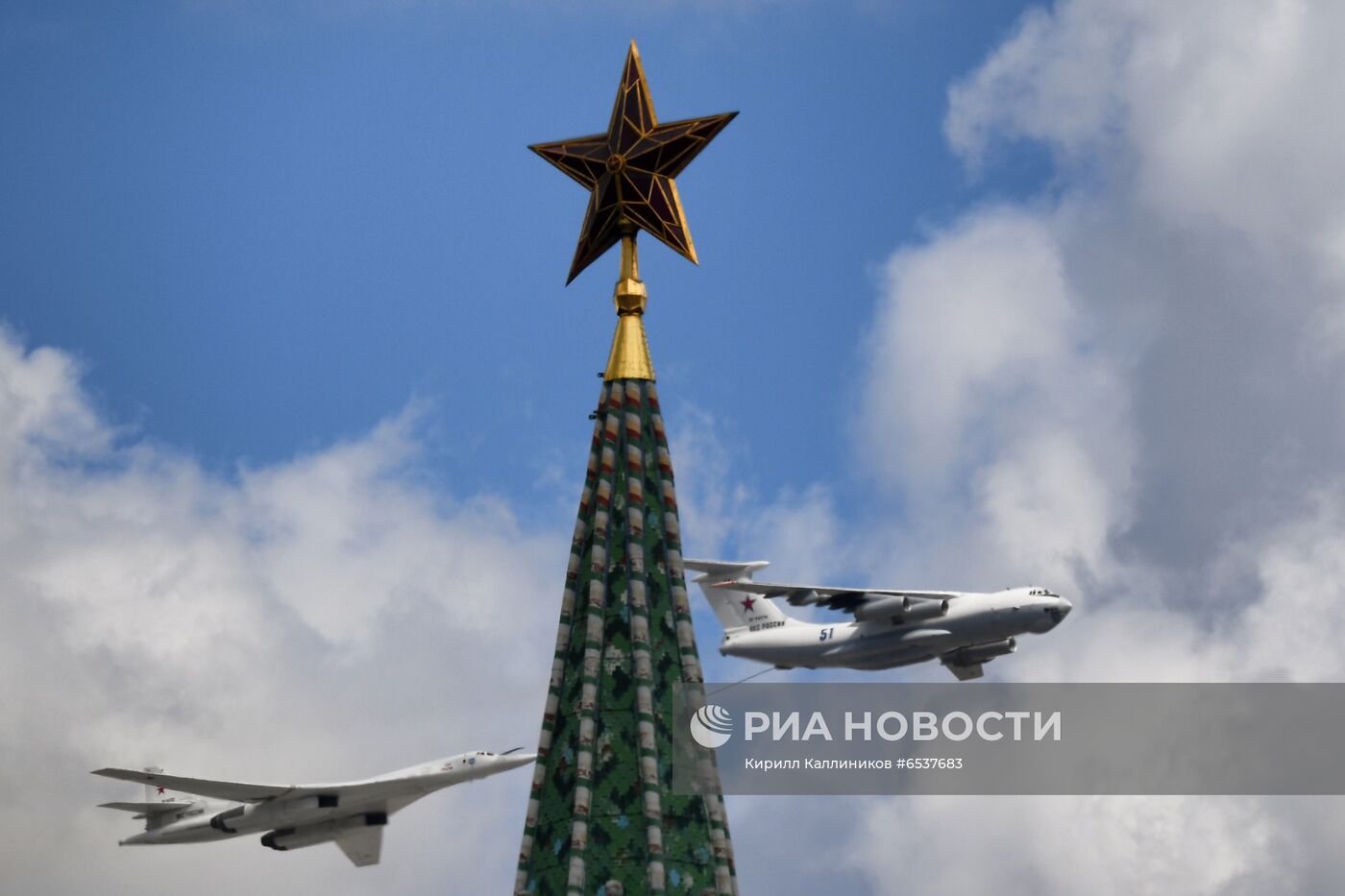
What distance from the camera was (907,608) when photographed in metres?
81.8

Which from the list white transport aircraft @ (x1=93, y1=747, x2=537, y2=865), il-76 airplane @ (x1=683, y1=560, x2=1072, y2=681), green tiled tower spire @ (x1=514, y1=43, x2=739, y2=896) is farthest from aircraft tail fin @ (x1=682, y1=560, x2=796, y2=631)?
green tiled tower spire @ (x1=514, y1=43, x2=739, y2=896)

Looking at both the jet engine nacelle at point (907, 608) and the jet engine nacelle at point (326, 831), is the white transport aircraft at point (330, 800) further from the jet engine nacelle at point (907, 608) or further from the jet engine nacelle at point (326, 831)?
the jet engine nacelle at point (907, 608)

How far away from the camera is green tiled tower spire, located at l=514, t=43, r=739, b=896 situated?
3934 centimetres

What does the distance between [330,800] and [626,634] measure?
3613 centimetres

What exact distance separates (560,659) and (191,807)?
44.9 metres

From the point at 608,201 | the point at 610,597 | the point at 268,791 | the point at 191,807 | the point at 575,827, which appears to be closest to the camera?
the point at 575,827

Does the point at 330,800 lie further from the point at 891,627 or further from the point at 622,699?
the point at 622,699

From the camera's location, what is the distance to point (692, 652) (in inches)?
1625

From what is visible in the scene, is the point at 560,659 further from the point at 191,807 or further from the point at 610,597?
the point at 191,807

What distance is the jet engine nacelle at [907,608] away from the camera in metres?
81.1

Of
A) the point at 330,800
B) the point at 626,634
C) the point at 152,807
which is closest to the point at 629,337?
the point at 626,634

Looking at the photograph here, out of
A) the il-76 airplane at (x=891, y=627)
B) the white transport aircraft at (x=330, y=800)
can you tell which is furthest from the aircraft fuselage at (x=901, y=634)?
the white transport aircraft at (x=330, y=800)

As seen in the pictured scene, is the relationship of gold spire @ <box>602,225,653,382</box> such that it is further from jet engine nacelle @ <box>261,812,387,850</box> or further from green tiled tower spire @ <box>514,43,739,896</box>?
jet engine nacelle @ <box>261,812,387,850</box>

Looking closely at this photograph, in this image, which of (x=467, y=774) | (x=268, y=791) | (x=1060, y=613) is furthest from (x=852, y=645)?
(x=268, y=791)
